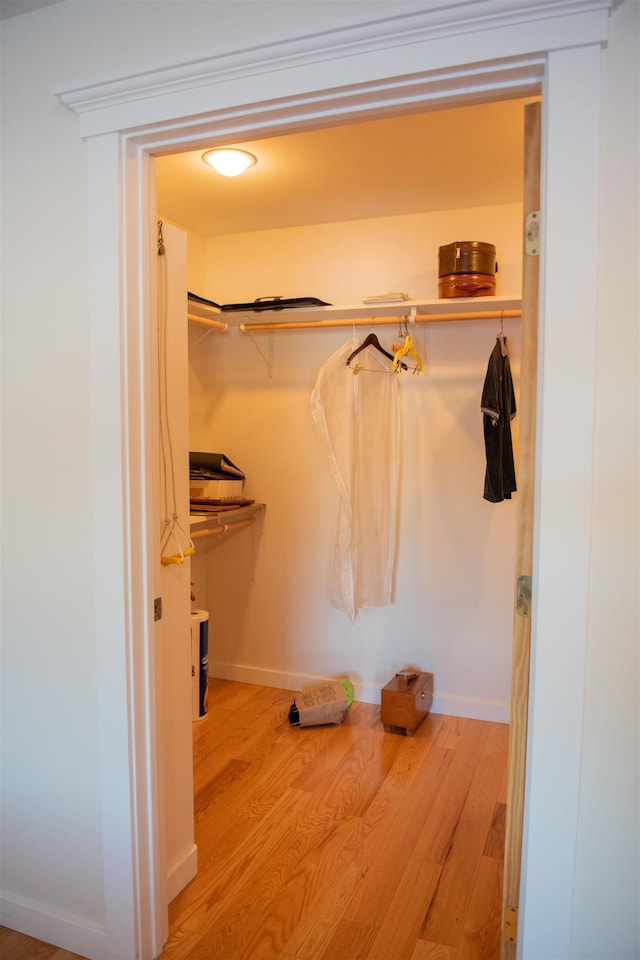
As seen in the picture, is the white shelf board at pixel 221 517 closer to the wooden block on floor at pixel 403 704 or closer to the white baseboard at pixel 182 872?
the wooden block on floor at pixel 403 704

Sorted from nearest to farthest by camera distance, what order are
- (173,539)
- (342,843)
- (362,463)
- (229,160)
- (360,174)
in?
(173,539), (342,843), (229,160), (360,174), (362,463)

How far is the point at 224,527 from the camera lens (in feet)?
10.6

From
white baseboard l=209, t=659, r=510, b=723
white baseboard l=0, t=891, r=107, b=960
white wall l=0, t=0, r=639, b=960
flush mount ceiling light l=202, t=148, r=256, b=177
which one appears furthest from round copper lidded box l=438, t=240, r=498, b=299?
white baseboard l=0, t=891, r=107, b=960

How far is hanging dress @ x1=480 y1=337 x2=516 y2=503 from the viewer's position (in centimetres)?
280

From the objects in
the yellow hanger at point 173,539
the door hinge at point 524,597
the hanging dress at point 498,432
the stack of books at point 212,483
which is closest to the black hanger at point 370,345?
the hanging dress at point 498,432

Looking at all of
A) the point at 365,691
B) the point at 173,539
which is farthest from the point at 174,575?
the point at 365,691

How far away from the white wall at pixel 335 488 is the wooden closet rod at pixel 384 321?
0.42ft

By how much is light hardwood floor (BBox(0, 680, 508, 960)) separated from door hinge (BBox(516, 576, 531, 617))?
41.9 inches

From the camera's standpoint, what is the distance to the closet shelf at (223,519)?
3.08 meters

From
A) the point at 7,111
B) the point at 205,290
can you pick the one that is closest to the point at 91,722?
the point at 7,111

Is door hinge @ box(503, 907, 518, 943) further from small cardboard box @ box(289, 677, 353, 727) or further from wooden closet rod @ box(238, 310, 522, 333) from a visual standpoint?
wooden closet rod @ box(238, 310, 522, 333)

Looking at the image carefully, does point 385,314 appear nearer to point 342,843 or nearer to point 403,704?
point 403,704

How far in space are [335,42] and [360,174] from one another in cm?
145

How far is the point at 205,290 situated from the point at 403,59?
2.53 meters
